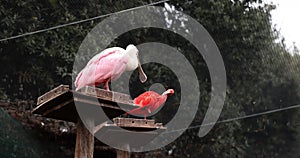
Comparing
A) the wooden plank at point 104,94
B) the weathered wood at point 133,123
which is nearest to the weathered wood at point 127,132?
the weathered wood at point 133,123

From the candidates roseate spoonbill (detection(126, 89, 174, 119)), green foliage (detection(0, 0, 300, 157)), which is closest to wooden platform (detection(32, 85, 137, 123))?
roseate spoonbill (detection(126, 89, 174, 119))

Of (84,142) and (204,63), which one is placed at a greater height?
(204,63)

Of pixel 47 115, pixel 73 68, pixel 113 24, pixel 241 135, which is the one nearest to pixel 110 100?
pixel 47 115

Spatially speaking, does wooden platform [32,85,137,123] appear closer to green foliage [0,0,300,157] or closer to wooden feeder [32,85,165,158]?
wooden feeder [32,85,165,158]

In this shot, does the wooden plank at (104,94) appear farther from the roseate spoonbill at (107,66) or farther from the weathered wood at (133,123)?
the weathered wood at (133,123)

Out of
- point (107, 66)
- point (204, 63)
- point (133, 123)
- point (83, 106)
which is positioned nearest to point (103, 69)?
point (107, 66)

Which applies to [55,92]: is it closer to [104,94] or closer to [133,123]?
[104,94]

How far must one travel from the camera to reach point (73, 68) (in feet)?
9.22

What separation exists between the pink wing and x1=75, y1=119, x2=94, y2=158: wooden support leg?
5.3 inches

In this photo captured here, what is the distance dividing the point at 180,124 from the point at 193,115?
136 mm

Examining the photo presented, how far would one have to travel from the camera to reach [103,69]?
4.32ft

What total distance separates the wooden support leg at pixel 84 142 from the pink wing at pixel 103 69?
0.14m

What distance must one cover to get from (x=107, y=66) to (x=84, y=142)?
251 mm

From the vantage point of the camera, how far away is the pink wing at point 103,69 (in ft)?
4.30
